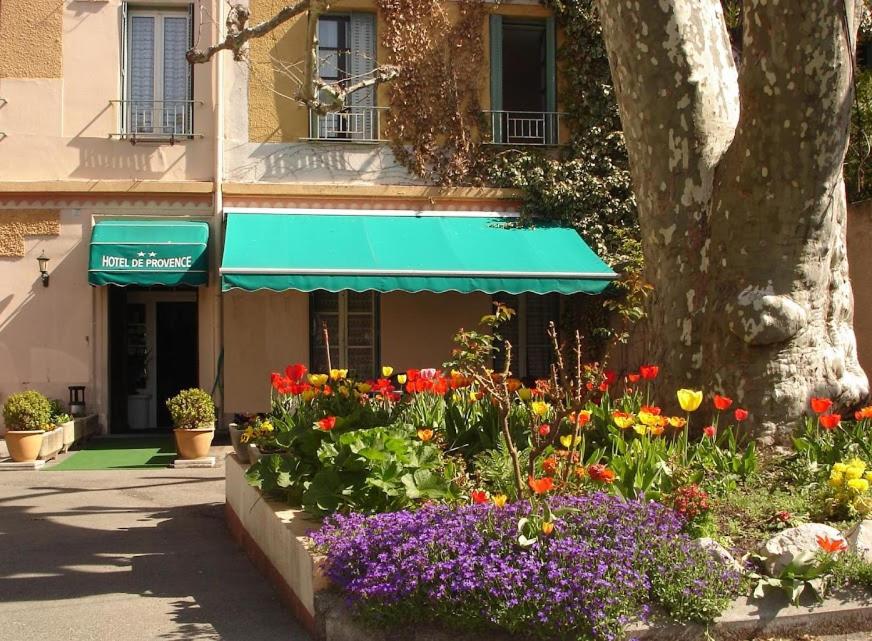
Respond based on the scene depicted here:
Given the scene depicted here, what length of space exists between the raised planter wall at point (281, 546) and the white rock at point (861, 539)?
2.54 m

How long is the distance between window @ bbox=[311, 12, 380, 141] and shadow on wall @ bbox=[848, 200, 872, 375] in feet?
23.8

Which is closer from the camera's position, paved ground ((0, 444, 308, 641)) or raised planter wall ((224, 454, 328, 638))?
raised planter wall ((224, 454, 328, 638))

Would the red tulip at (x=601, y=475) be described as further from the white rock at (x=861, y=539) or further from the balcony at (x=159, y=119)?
the balcony at (x=159, y=119)

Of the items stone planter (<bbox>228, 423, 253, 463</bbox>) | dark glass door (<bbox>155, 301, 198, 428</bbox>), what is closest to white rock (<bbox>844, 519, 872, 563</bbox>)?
stone planter (<bbox>228, 423, 253, 463</bbox>)


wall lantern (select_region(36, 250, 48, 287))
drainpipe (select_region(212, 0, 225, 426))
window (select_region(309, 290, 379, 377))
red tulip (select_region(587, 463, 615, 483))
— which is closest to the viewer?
red tulip (select_region(587, 463, 615, 483))

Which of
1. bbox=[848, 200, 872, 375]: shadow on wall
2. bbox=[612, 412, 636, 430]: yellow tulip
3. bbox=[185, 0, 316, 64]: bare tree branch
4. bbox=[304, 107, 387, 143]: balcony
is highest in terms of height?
bbox=[304, 107, 387, 143]: balcony

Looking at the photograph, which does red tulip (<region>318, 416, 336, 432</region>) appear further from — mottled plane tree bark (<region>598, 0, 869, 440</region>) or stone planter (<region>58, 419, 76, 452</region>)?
stone planter (<region>58, 419, 76, 452</region>)

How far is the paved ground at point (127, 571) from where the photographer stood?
192 inches

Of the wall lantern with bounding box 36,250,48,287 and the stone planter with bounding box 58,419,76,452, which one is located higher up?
the wall lantern with bounding box 36,250,48,287

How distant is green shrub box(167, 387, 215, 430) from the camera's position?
12.0 meters

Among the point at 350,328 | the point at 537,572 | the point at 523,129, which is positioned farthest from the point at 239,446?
the point at 523,129

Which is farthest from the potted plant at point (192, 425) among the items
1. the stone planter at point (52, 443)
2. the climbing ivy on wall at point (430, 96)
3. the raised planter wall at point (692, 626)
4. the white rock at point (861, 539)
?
the white rock at point (861, 539)

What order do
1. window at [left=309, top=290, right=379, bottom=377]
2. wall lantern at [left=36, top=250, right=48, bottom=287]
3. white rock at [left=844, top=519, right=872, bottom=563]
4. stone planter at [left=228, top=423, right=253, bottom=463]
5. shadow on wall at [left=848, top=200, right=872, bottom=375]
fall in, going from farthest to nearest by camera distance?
window at [left=309, top=290, right=379, bottom=377] < wall lantern at [left=36, top=250, right=48, bottom=287] < shadow on wall at [left=848, top=200, right=872, bottom=375] < stone planter at [left=228, top=423, right=253, bottom=463] < white rock at [left=844, top=519, right=872, bottom=563]

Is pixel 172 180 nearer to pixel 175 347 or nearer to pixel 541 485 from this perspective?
pixel 175 347
